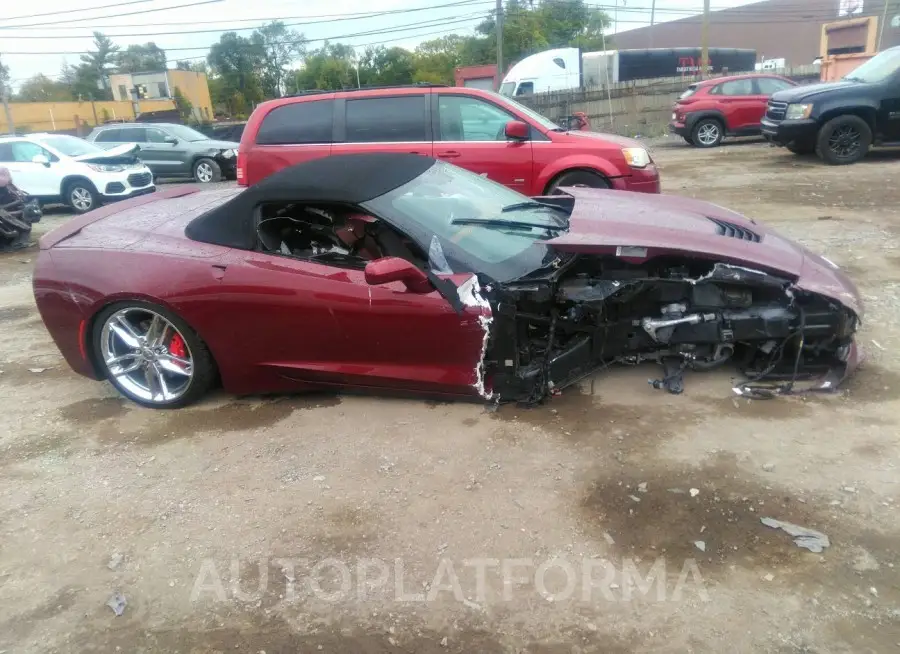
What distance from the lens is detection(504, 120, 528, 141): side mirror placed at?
6.98 m

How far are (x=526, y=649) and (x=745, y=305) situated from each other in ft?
7.34

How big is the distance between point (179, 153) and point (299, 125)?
393 inches

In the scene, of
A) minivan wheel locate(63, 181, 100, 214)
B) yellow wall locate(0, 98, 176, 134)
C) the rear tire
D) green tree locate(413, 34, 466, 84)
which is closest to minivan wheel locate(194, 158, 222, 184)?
minivan wheel locate(63, 181, 100, 214)

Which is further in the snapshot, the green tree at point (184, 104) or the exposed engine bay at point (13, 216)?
the green tree at point (184, 104)

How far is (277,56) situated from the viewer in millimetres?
63250

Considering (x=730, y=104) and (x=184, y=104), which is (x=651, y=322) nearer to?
→ (x=730, y=104)

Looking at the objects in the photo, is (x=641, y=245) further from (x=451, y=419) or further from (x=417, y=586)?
(x=417, y=586)

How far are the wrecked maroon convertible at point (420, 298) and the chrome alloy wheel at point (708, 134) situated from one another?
14.1m

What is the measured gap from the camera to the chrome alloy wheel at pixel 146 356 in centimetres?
392

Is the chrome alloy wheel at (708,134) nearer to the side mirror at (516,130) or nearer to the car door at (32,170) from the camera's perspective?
the side mirror at (516,130)

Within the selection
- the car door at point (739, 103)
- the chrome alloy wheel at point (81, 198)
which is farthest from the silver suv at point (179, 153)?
the car door at point (739, 103)

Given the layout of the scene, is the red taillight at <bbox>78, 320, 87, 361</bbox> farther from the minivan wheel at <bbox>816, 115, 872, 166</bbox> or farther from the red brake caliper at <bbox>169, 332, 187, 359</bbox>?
the minivan wheel at <bbox>816, 115, 872, 166</bbox>

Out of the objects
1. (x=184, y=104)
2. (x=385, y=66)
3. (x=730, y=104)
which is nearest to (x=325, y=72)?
(x=385, y=66)

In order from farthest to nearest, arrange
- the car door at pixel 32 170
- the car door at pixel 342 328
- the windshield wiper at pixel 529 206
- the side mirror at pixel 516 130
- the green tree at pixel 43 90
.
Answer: the green tree at pixel 43 90 → the car door at pixel 32 170 → the side mirror at pixel 516 130 → the windshield wiper at pixel 529 206 → the car door at pixel 342 328
